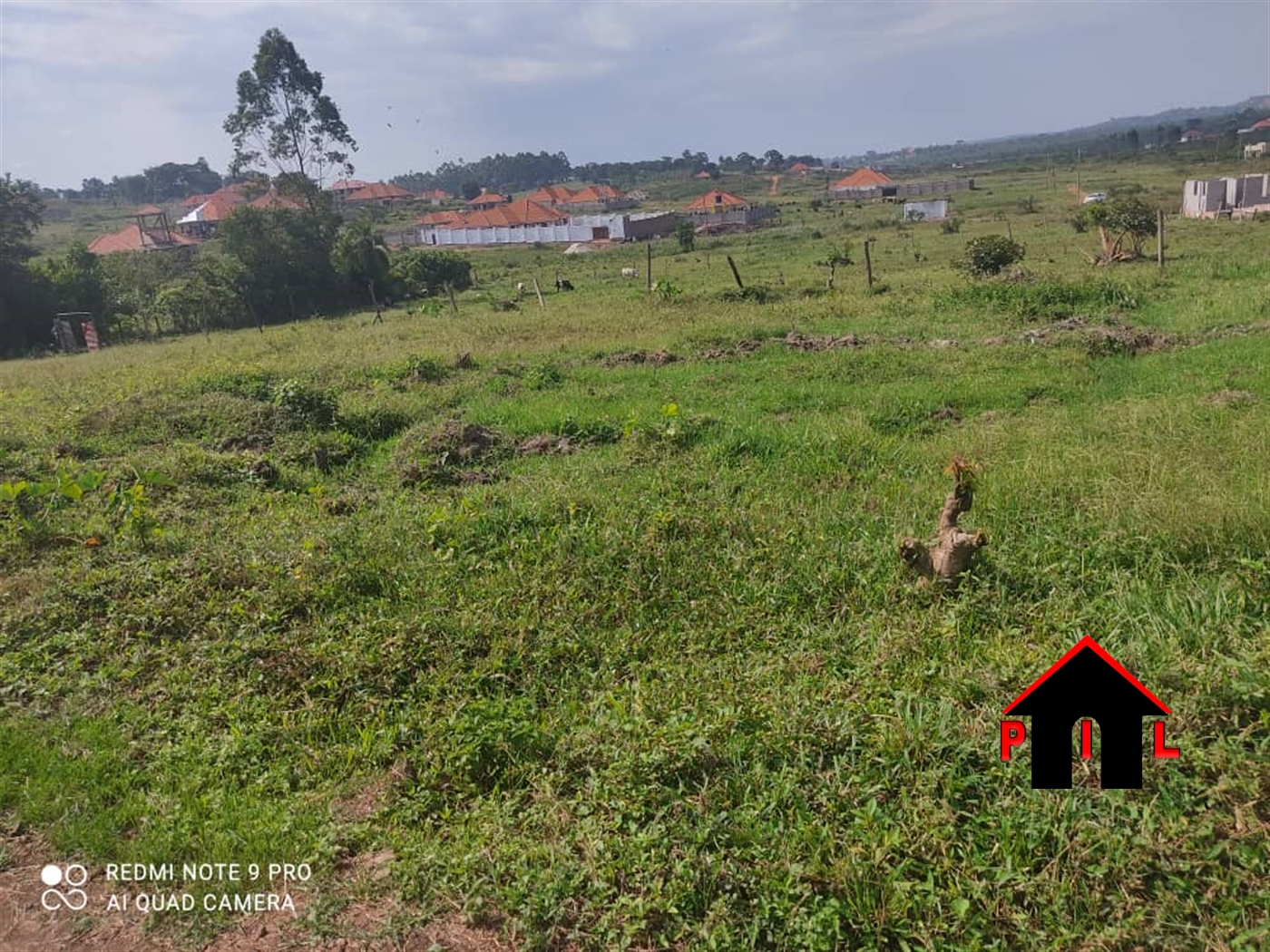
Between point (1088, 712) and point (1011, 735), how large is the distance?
311 millimetres

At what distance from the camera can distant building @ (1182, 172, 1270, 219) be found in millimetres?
28656

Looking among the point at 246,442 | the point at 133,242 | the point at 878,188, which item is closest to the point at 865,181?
the point at 878,188

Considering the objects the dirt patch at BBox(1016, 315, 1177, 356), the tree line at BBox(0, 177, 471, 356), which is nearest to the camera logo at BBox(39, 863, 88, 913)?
the dirt patch at BBox(1016, 315, 1177, 356)

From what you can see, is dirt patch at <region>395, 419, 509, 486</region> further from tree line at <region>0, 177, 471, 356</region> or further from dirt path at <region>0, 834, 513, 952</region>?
tree line at <region>0, 177, 471, 356</region>

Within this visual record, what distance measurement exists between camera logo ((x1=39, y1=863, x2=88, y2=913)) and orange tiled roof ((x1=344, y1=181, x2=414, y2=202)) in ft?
248

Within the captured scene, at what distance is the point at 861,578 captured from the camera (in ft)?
16.3

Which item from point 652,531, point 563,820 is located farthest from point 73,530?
point 563,820

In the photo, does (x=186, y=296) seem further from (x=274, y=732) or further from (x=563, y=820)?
(x=563, y=820)

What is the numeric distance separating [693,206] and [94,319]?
129ft

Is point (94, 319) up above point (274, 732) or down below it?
above

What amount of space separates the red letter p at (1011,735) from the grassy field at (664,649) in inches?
2.5

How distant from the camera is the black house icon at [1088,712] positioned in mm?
3059

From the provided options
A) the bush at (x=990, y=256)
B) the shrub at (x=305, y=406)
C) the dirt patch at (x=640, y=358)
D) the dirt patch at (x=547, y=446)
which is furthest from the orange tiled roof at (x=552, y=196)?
the dirt patch at (x=547, y=446)

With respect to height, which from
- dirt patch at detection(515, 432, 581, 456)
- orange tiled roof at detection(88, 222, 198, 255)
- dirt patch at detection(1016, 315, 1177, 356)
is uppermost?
orange tiled roof at detection(88, 222, 198, 255)
